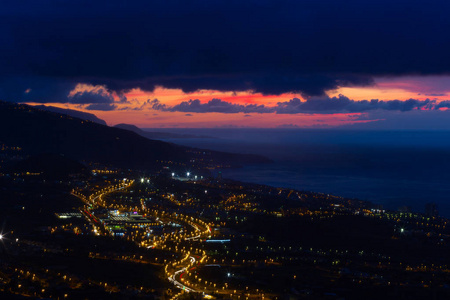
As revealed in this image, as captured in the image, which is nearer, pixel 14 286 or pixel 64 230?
pixel 14 286

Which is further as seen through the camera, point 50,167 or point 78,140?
point 78,140

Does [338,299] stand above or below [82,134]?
below

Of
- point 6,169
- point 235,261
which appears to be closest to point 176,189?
point 6,169

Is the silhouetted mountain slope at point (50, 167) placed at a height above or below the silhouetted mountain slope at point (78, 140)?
below

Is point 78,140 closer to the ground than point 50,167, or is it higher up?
higher up

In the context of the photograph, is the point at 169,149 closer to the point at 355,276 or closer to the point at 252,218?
the point at 252,218

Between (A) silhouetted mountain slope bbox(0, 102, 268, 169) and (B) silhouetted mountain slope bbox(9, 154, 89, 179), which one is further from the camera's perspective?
(A) silhouetted mountain slope bbox(0, 102, 268, 169)

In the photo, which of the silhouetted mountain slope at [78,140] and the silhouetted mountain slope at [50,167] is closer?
the silhouetted mountain slope at [50,167]

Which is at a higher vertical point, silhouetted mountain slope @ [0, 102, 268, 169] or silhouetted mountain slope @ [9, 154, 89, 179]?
silhouetted mountain slope @ [0, 102, 268, 169]
